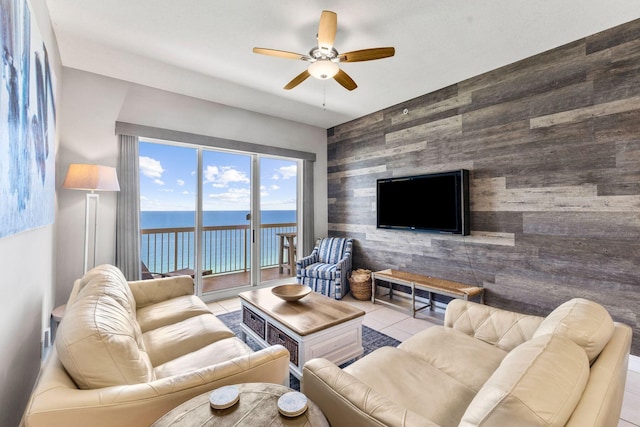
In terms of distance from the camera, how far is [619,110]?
2396 millimetres

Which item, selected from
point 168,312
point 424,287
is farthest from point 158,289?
point 424,287

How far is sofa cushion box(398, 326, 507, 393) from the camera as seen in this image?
4.81ft

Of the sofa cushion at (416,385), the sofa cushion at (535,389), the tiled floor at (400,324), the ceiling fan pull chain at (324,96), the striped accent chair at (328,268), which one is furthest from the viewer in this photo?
the striped accent chair at (328,268)

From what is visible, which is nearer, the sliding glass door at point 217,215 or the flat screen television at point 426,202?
the flat screen television at point 426,202

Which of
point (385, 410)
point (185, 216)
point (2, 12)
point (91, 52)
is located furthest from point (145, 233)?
point (385, 410)

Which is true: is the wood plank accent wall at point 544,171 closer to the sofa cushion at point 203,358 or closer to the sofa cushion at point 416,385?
the sofa cushion at point 416,385

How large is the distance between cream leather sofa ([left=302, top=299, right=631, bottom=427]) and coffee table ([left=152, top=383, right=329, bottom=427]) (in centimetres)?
17

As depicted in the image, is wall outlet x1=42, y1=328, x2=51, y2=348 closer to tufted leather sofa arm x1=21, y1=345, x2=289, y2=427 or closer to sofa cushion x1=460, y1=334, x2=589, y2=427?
tufted leather sofa arm x1=21, y1=345, x2=289, y2=427

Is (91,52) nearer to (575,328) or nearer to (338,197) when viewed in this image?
(338,197)

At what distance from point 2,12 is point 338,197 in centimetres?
441

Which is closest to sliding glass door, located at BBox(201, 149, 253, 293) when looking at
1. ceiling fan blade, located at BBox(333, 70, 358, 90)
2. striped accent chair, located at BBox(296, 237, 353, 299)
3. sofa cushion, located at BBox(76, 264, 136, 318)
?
striped accent chair, located at BBox(296, 237, 353, 299)

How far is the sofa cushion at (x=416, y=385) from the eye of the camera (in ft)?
4.03

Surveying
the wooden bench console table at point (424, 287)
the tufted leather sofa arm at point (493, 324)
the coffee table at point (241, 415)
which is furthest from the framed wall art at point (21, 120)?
the wooden bench console table at point (424, 287)

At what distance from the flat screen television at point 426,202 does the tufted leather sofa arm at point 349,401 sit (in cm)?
273
